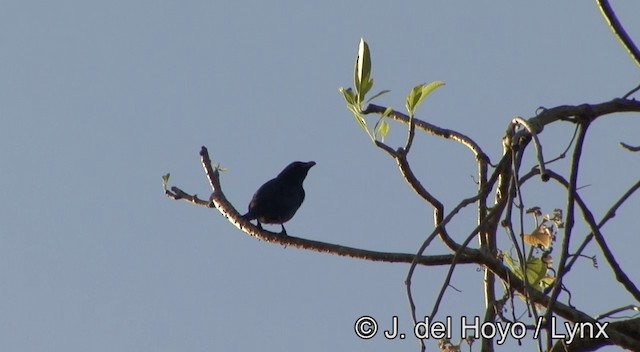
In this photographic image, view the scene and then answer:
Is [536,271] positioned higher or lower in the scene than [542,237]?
lower

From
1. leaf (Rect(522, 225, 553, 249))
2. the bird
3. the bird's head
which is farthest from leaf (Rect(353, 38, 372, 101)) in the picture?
the bird's head

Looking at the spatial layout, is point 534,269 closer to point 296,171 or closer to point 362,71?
point 362,71

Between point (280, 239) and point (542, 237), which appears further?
point (280, 239)

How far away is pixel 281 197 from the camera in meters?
9.56

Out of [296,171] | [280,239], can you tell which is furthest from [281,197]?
[280,239]

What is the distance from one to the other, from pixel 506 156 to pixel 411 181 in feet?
3.37

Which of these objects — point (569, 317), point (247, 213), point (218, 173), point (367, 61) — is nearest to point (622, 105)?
point (569, 317)

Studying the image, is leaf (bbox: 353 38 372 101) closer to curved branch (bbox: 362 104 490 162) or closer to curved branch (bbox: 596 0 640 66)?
curved branch (bbox: 362 104 490 162)

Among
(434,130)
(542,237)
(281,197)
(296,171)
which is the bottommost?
(542,237)

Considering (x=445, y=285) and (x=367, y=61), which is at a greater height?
(x=367, y=61)

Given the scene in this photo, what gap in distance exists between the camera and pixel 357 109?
15.4 ft

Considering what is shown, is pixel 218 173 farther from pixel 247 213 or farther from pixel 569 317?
pixel 247 213

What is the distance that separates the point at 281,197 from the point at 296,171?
0.67 metres

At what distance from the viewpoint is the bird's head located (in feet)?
33.1
